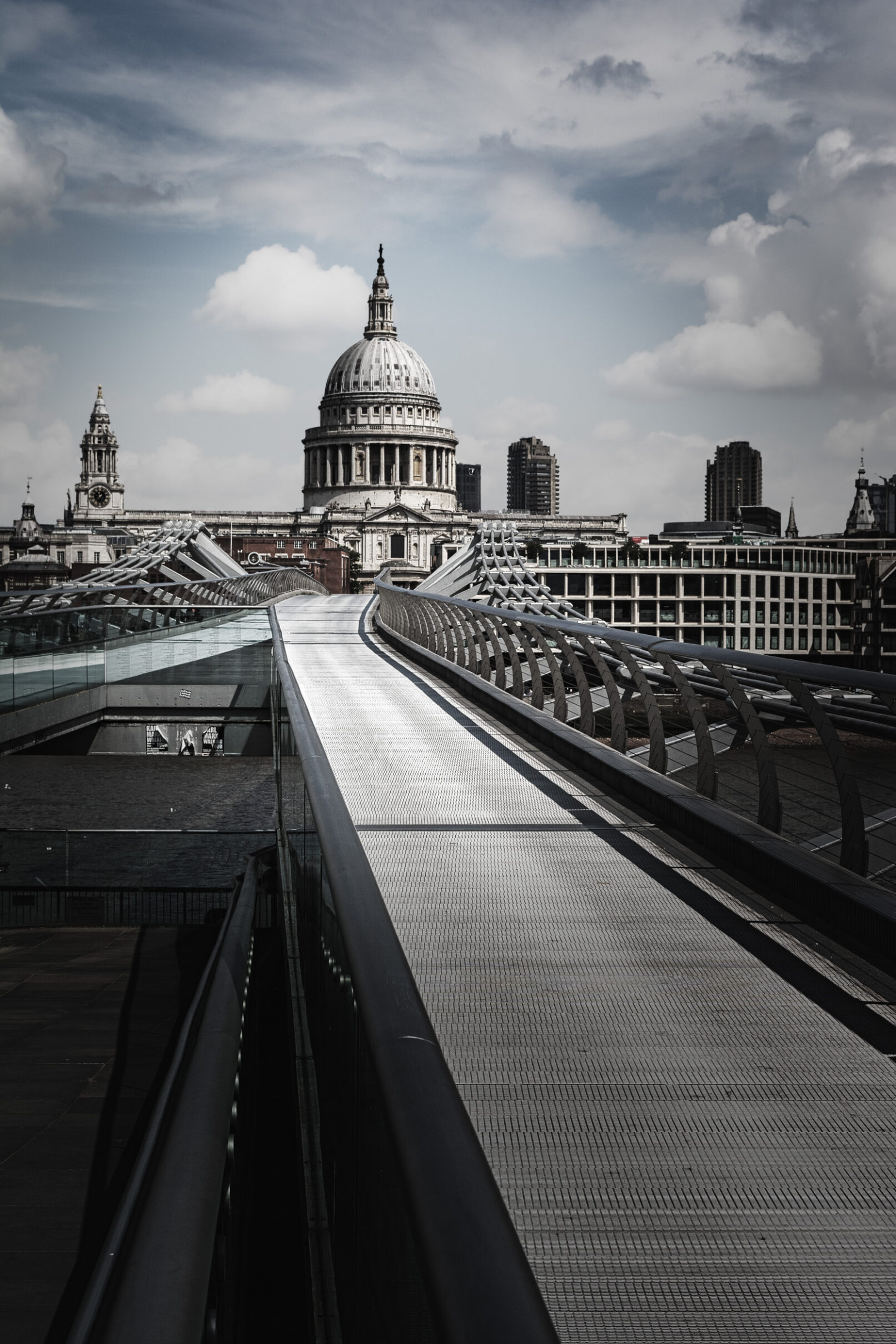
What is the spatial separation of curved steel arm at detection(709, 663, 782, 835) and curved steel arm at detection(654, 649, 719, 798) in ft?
2.00

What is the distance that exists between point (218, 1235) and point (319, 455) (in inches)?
7300

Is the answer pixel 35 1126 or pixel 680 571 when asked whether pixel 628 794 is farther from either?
pixel 680 571

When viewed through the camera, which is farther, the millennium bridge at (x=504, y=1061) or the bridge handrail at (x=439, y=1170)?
the millennium bridge at (x=504, y=1061)

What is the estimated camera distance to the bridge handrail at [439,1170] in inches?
64.0

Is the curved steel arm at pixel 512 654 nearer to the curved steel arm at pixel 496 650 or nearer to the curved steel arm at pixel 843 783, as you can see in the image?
the curved steel arm at pixel 496 650

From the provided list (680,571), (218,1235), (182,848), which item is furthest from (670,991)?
(680,571)

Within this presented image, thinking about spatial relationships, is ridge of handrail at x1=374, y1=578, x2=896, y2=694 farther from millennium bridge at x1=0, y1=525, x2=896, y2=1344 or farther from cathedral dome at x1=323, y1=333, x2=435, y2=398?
cathedral dome at x1=323, y1=333, x2=435, y2=398

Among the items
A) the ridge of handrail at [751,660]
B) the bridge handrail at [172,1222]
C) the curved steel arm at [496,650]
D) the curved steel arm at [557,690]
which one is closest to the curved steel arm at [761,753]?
the ridge of handrail at [751,660]

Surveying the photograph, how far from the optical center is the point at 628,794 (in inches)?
349

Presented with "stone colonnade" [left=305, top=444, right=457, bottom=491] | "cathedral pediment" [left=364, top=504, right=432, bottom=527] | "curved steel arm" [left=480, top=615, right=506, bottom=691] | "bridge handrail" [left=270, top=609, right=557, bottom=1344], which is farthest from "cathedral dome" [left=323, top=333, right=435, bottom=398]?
"bridge handrail" [left=270, top=609, right=557, bottom=1344]

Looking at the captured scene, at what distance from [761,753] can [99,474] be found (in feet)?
601

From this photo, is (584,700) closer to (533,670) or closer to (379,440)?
(533,670)

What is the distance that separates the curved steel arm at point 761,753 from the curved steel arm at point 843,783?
0.48 m

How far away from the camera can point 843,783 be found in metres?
5.83
